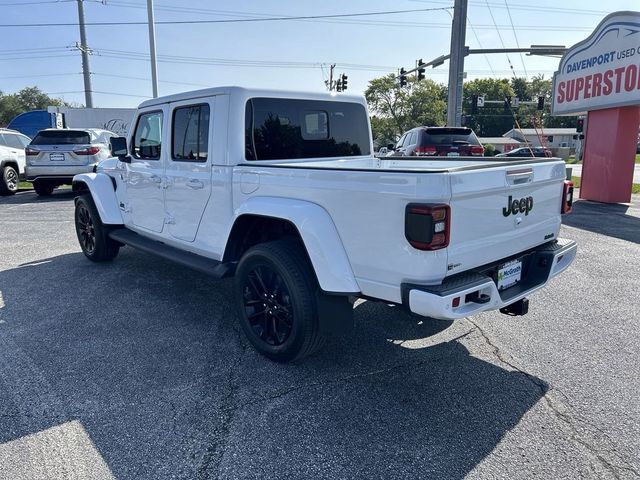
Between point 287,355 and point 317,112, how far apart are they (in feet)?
7.52

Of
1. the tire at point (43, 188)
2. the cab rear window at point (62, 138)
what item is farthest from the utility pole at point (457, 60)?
the tire at point (43, 188)

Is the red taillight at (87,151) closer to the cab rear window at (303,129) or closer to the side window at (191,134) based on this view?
the side window at (191,134)

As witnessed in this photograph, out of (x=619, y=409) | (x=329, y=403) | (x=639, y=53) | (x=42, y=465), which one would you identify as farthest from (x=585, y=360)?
(x=639, y=53)

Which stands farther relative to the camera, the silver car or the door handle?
the silver car

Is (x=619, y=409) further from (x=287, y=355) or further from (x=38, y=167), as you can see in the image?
(x=38, y=167)

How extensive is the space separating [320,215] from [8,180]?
13.6m

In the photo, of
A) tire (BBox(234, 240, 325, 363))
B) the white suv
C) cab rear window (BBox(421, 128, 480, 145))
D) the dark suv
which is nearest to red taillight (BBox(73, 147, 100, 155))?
the white suv

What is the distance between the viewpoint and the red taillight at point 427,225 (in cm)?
261

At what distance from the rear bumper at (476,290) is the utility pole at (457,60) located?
55.3ft

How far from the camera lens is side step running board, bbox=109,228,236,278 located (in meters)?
3.96

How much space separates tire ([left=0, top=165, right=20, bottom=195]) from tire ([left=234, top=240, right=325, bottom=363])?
498 inches

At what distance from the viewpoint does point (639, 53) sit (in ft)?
37.2

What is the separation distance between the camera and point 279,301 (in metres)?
3.54

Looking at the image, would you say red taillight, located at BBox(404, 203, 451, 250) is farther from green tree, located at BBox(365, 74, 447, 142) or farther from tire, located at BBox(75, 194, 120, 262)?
green tree, located at BBox(365, 74, 447, 142)
